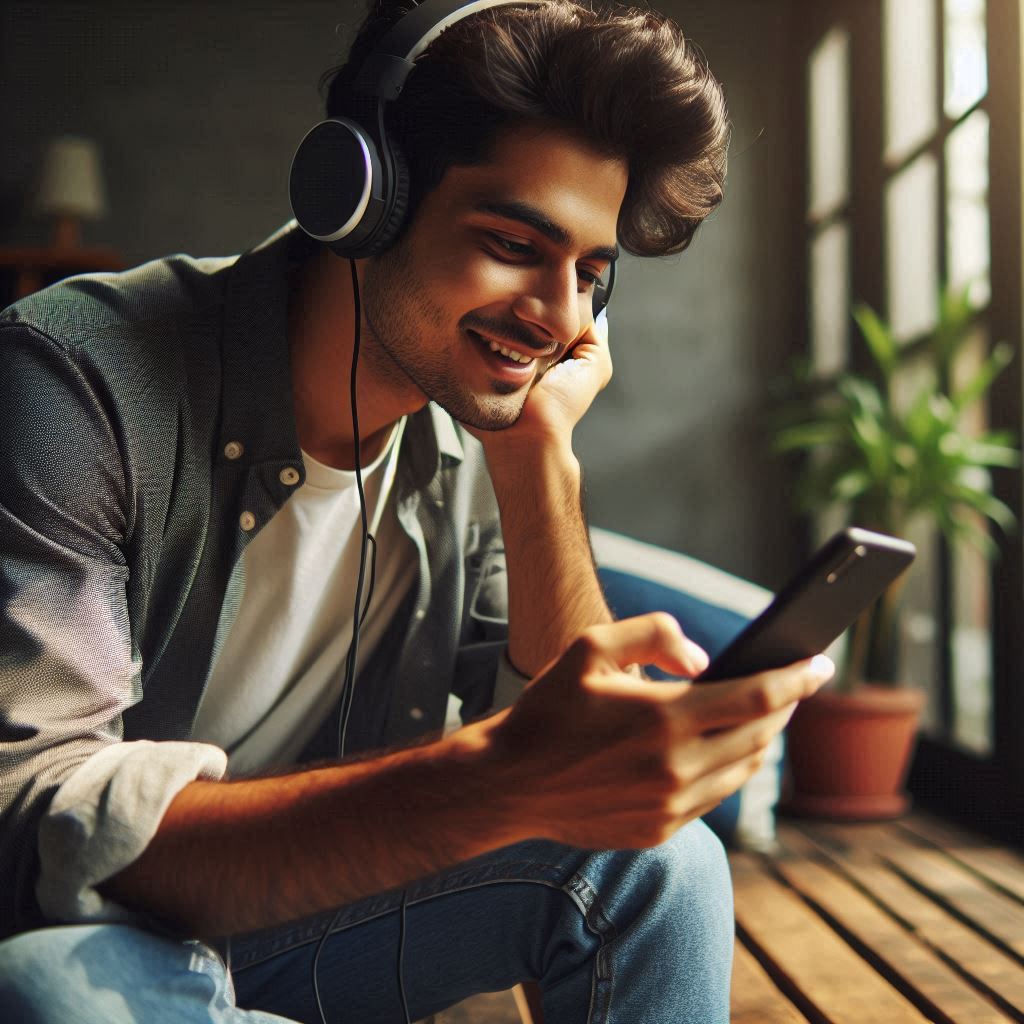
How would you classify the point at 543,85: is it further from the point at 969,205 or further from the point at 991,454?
the point at 969,205

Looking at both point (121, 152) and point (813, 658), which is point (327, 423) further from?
point (121, 152)

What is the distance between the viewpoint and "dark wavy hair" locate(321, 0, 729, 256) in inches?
46.9

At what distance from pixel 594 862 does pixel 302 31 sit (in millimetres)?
3810

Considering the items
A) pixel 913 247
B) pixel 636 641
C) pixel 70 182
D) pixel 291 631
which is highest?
pixel 70 182

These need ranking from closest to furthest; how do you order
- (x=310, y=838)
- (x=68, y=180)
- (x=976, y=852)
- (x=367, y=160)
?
(x=310, y=838) < (x=367, y=160) < (x=976, y=852) < (x=68, y=180)

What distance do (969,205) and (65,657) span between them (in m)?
2.57

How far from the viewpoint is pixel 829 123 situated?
3.96 meters

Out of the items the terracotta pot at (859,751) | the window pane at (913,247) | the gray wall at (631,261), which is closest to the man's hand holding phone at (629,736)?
the terracotta pot at (859,751)

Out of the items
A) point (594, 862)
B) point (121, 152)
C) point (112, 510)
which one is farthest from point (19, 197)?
point (594, 862)

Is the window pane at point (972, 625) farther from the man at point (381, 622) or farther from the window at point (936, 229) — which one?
the man at point (381, 622)

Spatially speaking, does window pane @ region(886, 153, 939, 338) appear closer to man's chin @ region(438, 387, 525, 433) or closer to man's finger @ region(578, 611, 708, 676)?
man's chin @ region(438, 387, 525, 433)

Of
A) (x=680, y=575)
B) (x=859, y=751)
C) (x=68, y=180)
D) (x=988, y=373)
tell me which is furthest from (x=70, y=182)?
(x=859, y=751)

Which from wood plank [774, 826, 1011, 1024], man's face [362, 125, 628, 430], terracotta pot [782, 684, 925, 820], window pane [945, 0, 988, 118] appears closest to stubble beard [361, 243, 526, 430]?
man's face [362, 125, 628, 430]

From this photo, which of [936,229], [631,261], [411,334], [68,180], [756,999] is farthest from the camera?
[631,261]
